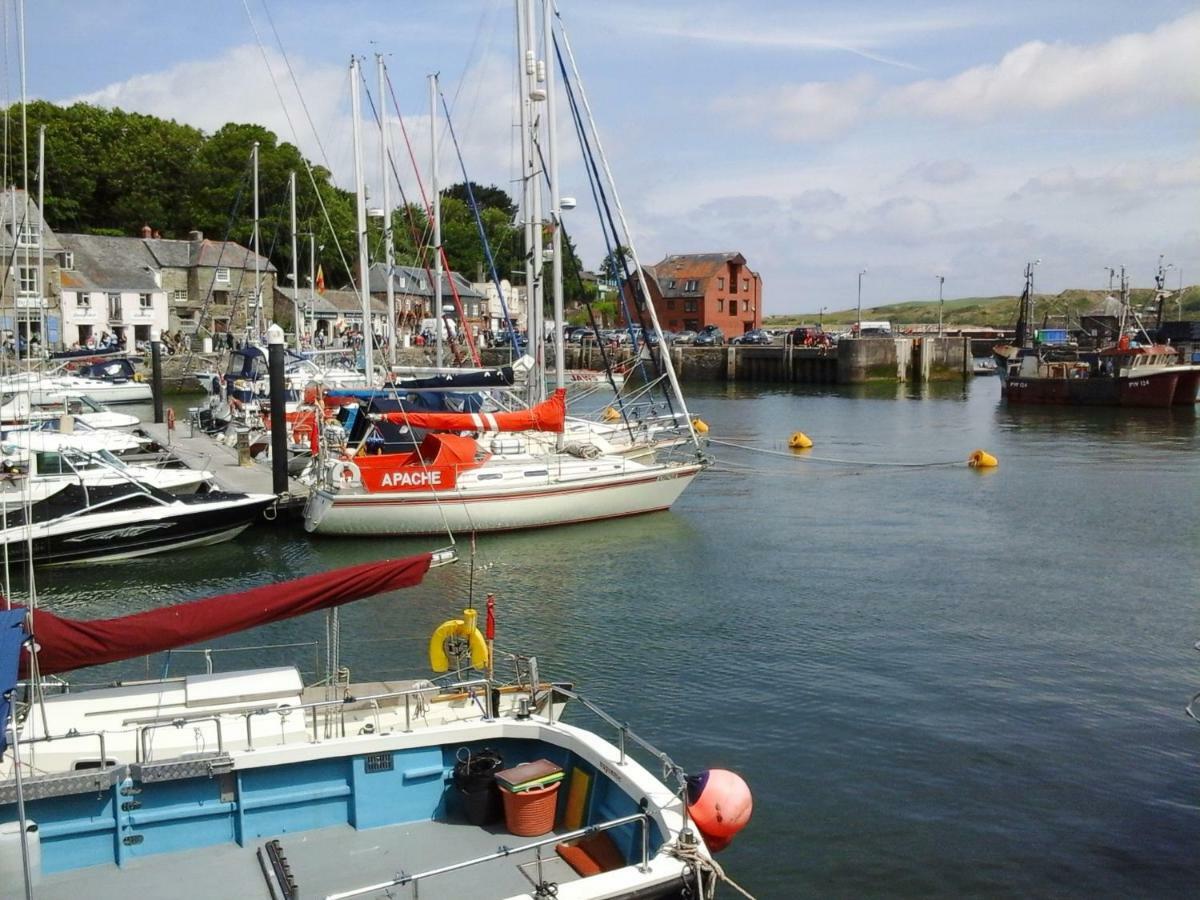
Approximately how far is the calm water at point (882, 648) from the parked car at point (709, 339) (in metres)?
65.7

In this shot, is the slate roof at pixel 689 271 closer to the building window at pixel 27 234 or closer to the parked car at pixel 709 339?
the parked car at pixel 709 339

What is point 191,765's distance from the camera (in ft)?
34.7

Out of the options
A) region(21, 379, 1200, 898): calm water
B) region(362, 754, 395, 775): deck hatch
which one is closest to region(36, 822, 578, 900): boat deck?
region(362, 754, 395, 775): deck hatch

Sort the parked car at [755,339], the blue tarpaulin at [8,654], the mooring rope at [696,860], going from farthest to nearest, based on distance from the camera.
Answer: the parked car at [755,339]
the blue tarpaulin at [8,654]
the mooring rope at [696,860]

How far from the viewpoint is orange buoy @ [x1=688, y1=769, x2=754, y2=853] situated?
10219 mm

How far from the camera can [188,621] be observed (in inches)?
465

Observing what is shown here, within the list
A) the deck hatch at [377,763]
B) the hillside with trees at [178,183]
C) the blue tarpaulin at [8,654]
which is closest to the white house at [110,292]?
the hillside with trees at [178,183]

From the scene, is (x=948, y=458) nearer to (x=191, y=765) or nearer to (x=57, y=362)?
(x=191, y=765)

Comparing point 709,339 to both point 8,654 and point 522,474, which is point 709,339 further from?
point 8,654

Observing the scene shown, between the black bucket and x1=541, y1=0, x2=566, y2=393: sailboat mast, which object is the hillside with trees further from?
the black bucket

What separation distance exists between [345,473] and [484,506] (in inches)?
148

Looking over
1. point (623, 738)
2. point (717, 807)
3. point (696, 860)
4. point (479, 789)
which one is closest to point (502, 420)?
point (479, 789)

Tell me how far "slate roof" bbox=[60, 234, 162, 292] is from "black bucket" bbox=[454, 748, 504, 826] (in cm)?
7756

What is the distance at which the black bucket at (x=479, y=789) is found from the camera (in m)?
11.2
